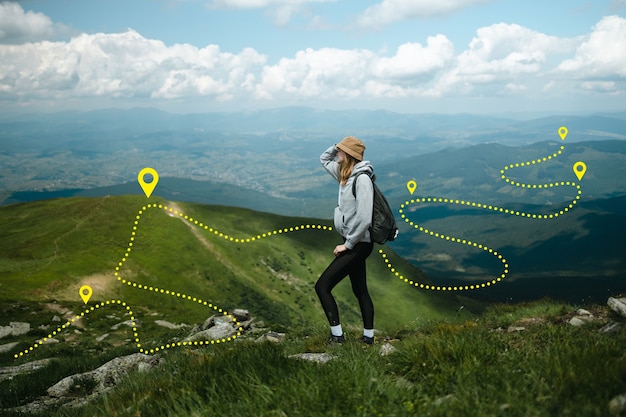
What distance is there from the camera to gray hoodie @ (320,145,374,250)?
909 centimetres

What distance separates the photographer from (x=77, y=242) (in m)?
76.2

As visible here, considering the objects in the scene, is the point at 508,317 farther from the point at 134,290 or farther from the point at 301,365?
the point at 134,290

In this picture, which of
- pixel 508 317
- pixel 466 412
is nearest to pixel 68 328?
pixel 508 317

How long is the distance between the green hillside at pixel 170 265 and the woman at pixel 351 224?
35668 millimetres

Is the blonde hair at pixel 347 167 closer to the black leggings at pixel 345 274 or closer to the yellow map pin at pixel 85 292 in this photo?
the black leggings at pixel 345 274

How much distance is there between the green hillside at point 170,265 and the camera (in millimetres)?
57562

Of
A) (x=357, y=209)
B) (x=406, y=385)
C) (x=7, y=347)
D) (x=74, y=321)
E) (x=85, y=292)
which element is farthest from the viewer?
(x=85, y=292)

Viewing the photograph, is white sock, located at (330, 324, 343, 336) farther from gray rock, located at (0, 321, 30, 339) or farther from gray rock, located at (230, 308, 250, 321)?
gray rock, located at (0, 321, 30, 339)

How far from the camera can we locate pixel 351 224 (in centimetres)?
927

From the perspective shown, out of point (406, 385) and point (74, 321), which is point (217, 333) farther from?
point (74, 321)

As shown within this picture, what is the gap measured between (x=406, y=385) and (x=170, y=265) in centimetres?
8401

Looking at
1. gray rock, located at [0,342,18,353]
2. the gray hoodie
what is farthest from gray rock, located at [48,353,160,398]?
gray rock, located at [0,342,18,353]

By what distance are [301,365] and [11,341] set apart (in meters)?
38.6

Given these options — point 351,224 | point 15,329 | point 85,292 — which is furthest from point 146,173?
point 85,292
